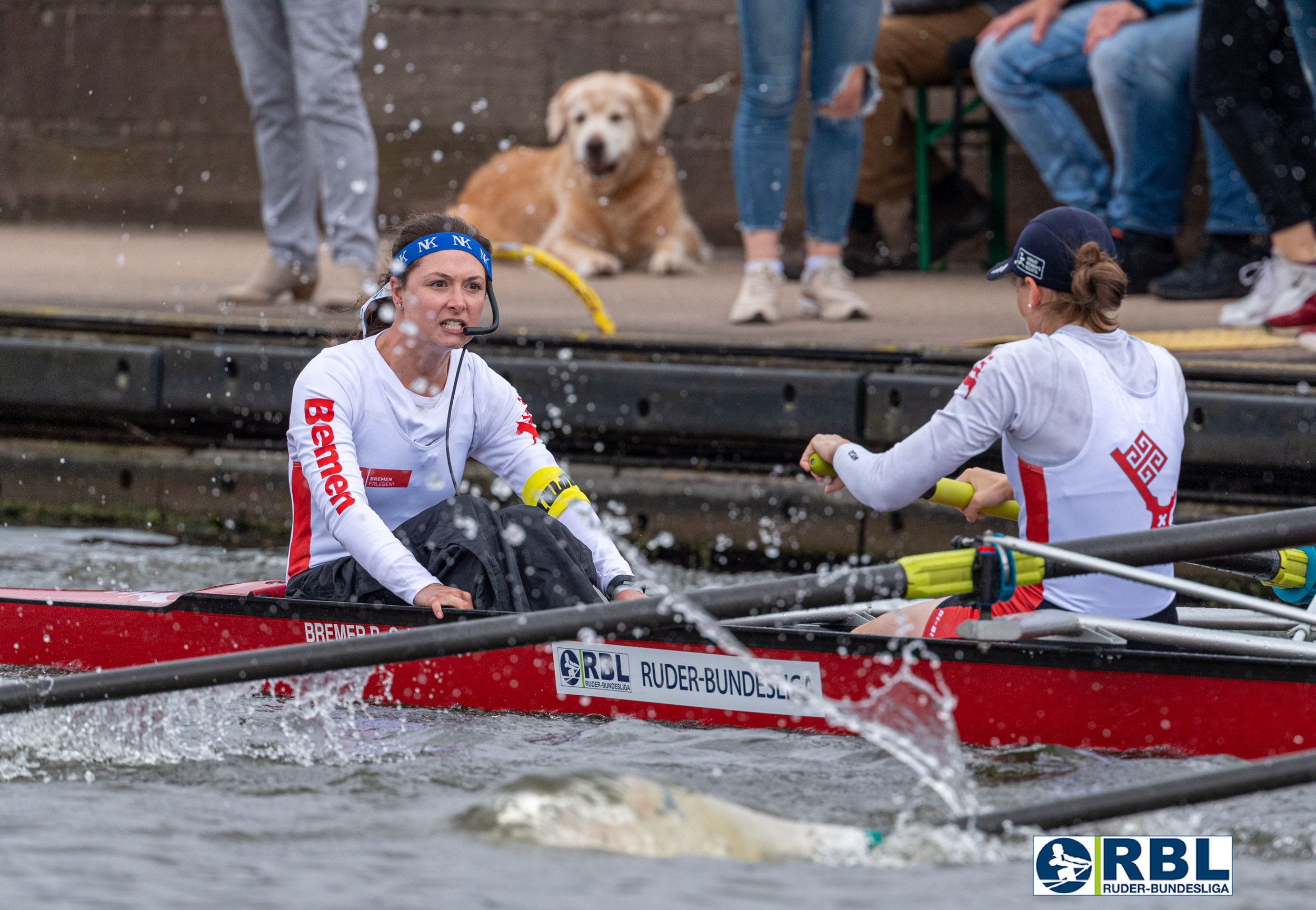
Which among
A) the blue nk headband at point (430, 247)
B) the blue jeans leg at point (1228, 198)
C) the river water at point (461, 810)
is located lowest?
the river water at point (461, 810)

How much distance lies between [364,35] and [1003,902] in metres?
7.80

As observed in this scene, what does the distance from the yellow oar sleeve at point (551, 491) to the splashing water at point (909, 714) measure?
55cm

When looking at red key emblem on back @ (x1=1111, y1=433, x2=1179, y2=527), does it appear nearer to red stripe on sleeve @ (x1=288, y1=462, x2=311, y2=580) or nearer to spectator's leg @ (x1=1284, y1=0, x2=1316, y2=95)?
red stripe on sleeve @ (x1=288, y1=462, x2=311, y2=580)

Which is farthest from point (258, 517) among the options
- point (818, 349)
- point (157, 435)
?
point (818, 349)

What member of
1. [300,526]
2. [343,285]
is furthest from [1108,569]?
[343,285]

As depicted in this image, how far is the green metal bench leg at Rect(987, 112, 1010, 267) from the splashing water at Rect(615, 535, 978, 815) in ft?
16.5

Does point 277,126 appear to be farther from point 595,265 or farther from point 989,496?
point 989,496

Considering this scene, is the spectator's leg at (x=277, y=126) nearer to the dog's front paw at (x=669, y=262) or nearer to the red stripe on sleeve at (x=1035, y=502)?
the dog's front paw at (x=669, y=262)

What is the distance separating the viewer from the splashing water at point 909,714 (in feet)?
10.9

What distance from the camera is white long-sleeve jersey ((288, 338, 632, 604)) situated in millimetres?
3588

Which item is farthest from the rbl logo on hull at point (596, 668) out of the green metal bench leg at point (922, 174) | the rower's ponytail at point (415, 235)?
the green metal bench leg at point (922, 174)

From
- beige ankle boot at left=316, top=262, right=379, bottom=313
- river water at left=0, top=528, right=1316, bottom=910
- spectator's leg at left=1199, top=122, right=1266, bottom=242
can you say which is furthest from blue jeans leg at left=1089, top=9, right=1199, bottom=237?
river water at left=0, top=528, right=1316, bottom=910

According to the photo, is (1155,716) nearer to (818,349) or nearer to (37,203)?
(818,349)

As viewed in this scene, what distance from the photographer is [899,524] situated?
5.49 meters
